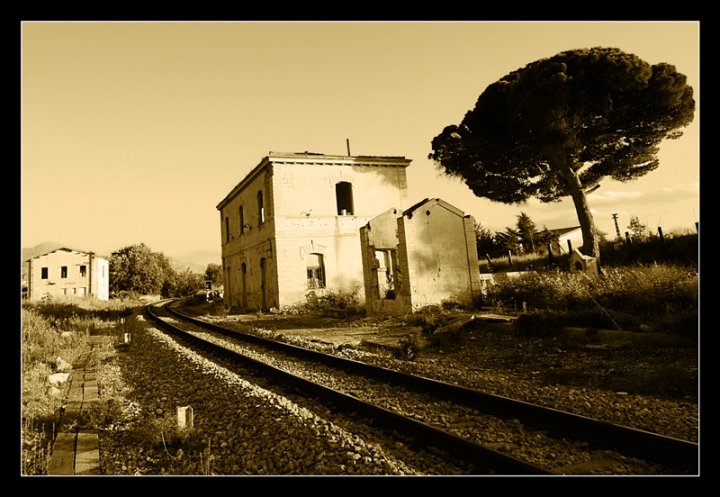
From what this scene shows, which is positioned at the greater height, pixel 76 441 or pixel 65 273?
pixel 65 273

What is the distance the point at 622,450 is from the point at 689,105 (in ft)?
60.8

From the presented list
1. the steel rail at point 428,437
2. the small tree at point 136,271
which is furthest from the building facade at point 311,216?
the small tree at point 136,271

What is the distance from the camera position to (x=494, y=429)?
13.4 feet

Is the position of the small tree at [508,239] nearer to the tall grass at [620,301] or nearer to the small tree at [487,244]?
the small tree at [487,244]

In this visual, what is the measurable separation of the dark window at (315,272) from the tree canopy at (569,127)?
29.0ft

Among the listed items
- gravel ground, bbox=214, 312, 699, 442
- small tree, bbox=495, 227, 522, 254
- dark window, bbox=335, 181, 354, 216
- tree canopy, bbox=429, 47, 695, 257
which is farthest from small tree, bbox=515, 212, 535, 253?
gravel ground, bbox=214, 312, 699, 442

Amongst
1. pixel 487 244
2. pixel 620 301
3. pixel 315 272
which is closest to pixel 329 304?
pixel 315 272

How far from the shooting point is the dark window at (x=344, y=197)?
2188 cm

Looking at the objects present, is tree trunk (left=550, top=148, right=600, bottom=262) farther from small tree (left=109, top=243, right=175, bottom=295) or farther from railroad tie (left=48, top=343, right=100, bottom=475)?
small tree (left=109, top=243, right=175, bottom=295)

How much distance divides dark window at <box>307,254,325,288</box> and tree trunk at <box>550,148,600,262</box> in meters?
12.1

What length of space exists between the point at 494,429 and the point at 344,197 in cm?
1929

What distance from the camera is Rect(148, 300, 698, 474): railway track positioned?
3186mm

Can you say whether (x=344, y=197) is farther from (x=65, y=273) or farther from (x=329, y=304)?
(x=65, y=273)

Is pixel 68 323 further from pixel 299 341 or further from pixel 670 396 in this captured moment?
pixel 670 396
